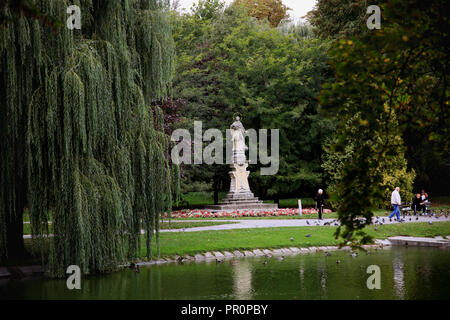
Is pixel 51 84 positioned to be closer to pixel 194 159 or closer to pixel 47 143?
pixel 47 143

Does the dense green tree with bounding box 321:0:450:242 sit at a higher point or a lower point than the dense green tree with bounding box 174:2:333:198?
lower

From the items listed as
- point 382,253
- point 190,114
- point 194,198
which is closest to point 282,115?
point 190,114

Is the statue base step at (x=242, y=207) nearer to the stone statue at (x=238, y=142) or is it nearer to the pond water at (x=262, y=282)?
the stone statue at (x=238, y=142)

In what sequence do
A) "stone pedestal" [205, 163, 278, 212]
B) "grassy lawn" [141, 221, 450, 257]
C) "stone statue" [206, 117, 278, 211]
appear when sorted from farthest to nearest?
1. "stone statue" [206, 117, 278, 211]
2. "stone pedestal" [205, 163, 278, 212]
3. "grassy lawn" [141, 221, 450, 257]

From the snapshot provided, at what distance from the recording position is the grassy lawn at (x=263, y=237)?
1583 cm

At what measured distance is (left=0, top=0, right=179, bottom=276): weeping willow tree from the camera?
10695mm

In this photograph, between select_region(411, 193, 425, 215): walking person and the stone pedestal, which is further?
the stone pedestal

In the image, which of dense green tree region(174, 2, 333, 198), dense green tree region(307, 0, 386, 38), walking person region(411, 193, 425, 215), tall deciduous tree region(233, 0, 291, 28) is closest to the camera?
walking person region(411, 193, 425, 215)

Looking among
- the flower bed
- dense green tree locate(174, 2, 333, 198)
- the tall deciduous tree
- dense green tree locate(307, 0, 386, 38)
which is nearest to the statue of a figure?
dense green tree locate(174, 2, 333, 198)

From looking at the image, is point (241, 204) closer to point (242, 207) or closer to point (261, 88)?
point (242, 207)

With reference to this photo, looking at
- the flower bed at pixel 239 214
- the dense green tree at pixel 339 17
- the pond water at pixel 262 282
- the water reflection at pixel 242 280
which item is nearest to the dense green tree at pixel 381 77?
the pond water at pixel 262 282

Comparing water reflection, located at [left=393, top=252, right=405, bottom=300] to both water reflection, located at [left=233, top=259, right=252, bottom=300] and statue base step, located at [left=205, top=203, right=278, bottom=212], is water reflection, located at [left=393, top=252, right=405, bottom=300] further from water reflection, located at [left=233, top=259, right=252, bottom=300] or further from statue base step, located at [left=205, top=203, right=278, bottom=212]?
statue base step, located at [left=205, top=203, right=278, bottom=212]

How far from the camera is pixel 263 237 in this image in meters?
17.7
